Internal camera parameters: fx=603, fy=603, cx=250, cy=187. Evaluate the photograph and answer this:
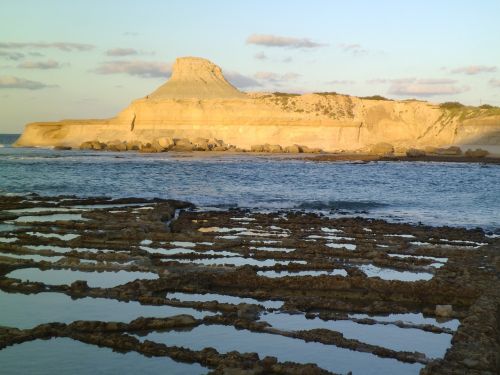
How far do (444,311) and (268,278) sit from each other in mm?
3292

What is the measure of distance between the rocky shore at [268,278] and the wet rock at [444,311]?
0.12ft

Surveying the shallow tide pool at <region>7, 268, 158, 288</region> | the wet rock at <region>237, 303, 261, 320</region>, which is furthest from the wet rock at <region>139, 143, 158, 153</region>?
the wet rock at <region>237, 303, 261, 320</region>

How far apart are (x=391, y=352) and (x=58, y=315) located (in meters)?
4.88

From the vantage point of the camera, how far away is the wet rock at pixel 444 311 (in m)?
9.40

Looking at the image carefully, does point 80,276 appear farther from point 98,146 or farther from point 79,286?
point 98,146

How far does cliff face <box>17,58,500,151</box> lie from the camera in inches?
3511

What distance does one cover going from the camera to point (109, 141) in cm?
9456

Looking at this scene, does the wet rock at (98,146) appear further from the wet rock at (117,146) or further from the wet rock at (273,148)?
the wet rock at (273,148)

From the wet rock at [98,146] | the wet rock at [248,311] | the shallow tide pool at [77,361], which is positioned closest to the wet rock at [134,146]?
the wet rock at [98,146]

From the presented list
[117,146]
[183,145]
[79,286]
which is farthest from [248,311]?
[117,146]

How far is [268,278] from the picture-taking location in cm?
1130

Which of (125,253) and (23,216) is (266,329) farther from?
(23,216)

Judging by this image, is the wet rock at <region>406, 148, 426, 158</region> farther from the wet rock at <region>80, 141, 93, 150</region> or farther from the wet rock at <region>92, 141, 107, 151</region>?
the wet rock at <region>80, 141, 93, 150</region>

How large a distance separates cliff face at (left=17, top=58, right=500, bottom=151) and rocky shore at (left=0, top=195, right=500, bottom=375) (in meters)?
71.1
